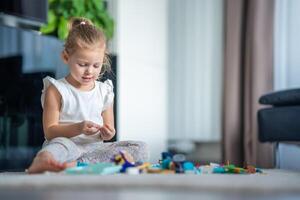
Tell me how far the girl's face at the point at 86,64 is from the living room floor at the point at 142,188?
0.91 feet

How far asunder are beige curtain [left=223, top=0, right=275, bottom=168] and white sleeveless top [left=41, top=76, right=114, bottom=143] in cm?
208

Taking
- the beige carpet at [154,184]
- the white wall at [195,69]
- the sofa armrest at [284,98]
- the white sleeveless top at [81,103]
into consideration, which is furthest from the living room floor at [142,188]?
the white wall at [195,69]

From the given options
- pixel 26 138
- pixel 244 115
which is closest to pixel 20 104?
pixel 26 138

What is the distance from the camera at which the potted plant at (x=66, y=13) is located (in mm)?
2774

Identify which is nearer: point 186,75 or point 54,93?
point 54,93

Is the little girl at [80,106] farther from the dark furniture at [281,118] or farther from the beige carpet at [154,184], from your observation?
the dark furniture at [281,118]

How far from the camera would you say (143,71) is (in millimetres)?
3393

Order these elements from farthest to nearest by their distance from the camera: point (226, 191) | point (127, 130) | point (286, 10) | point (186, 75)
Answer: point (186, 75)
point (286, 10)
point (127, 130)
point (226, 191)

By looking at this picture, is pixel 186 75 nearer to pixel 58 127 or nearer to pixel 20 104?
pixel 20 104

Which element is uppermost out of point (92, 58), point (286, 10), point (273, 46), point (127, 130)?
point (286, 10)

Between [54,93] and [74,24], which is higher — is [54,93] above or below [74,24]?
below

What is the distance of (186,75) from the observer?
→ 3729mm

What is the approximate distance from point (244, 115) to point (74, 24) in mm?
2228

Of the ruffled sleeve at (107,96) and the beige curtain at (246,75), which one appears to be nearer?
the ruffled sleeve at (107,96)
